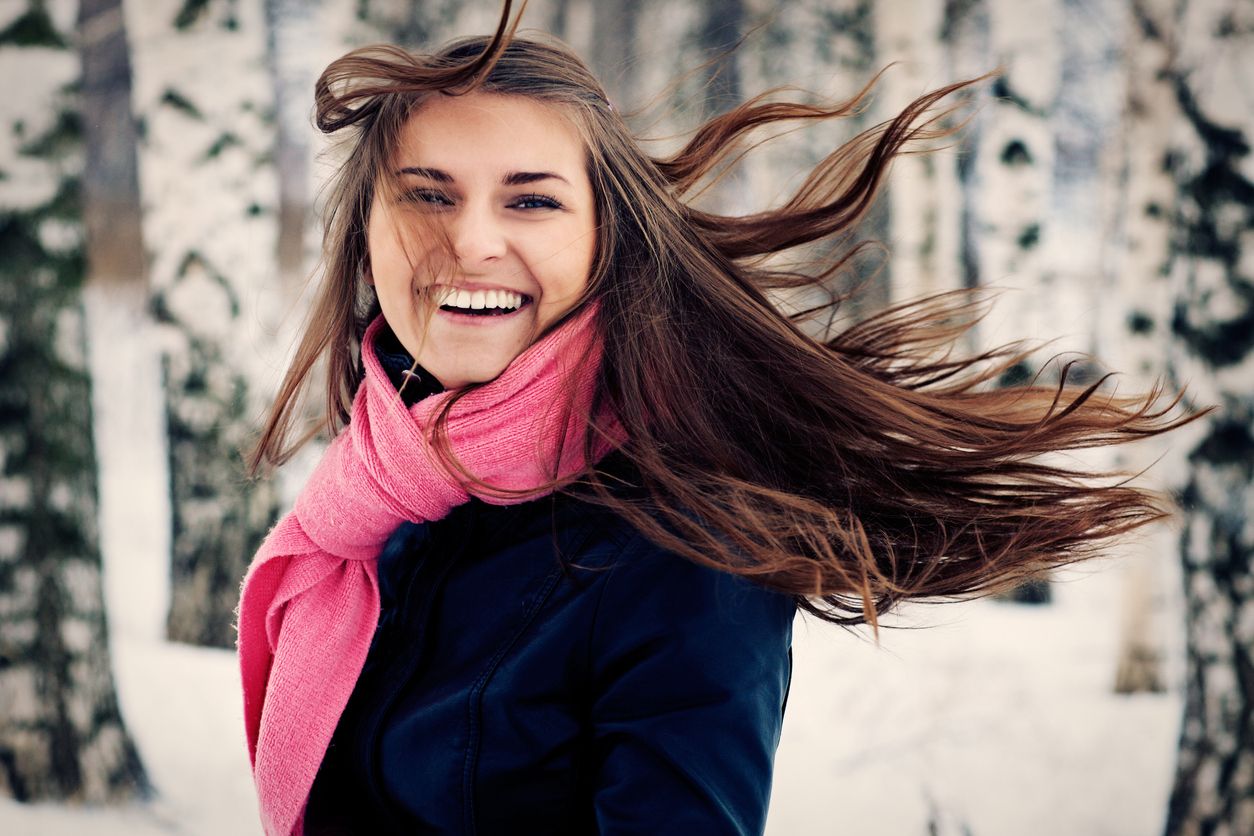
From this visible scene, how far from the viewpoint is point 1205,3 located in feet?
9.82

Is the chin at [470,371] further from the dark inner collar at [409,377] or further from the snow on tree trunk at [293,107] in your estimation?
the snow on tree trunk at [293,107]

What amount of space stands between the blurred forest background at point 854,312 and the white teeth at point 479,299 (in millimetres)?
544

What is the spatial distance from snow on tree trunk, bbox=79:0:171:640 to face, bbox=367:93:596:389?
192 inches

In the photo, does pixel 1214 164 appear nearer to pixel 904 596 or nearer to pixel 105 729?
pixel 904 596

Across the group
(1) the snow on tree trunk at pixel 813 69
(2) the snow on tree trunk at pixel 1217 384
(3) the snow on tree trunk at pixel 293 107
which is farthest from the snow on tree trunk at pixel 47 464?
(1) the snow on tree trunk at pixel 813 69

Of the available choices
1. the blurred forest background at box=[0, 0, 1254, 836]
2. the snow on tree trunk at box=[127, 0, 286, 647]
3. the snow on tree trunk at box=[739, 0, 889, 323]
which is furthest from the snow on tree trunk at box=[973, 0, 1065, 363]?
the snow on tree trunk at box=[127, 0, 286, 647]

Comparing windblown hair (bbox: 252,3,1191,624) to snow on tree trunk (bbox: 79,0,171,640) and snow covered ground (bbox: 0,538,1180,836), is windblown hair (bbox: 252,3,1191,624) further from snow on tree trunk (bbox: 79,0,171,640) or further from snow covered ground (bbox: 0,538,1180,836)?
snow on tree trunk (bbox: 79,0,171,640)

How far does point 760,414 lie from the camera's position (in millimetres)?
1522

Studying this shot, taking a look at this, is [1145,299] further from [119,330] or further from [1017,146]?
[119,330]

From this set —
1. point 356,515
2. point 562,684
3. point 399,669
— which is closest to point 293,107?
point 356,515

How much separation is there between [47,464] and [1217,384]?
154 inches

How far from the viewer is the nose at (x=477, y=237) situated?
4.58ft

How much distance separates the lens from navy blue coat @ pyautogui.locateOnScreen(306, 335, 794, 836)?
114 centimetres

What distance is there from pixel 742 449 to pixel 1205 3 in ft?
8.47
